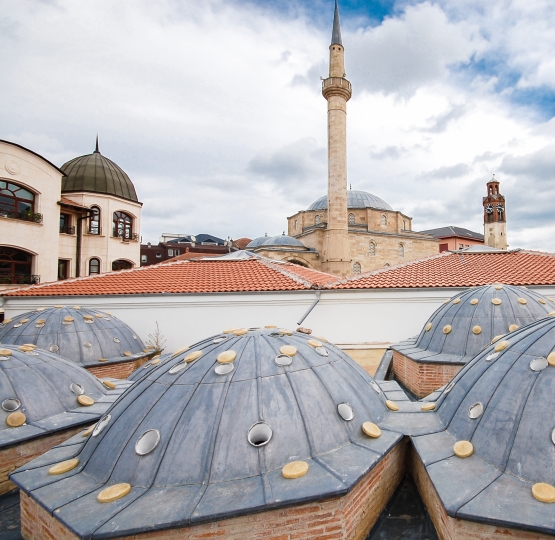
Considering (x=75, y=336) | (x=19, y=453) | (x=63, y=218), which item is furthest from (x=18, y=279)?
(x=19, y=453)

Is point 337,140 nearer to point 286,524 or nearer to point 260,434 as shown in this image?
point 260,434

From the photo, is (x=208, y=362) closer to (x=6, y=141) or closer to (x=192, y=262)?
(x=192, y=262)

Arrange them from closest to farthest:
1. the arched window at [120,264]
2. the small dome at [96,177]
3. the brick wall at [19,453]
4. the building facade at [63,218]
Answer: the brick wall at [19,453] → the building facade at [63,218] → the small dome at [96,177] → the arched window at [120,264]

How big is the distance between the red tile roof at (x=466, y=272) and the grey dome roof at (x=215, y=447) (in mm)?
9028

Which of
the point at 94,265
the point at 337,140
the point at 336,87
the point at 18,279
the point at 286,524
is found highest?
the point at 336,87

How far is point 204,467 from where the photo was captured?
3324 mm

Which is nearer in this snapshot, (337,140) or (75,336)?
(75,336)

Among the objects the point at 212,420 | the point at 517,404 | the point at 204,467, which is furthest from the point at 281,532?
the point at 517,404

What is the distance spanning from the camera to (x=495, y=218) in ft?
131

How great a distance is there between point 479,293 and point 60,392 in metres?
8.85

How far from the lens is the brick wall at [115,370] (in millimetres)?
9691

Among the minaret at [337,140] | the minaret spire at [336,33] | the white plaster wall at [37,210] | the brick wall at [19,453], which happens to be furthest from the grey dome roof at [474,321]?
the minaret spire at [336,33]

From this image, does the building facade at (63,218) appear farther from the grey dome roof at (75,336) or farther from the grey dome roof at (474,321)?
the grey dome roof at (474,321)

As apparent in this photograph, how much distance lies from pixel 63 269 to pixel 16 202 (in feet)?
16.3
